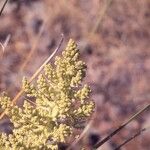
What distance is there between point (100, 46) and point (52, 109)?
7.95 ft

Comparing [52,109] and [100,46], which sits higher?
[100,46]

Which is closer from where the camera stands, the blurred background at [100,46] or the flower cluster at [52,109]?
the flower cluster at [52,109]

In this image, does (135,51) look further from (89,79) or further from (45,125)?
(45,125)

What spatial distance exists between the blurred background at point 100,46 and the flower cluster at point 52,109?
1.86 meters

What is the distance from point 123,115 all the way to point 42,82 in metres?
2.11

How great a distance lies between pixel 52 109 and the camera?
3.42ft

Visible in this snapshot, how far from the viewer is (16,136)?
102 cm

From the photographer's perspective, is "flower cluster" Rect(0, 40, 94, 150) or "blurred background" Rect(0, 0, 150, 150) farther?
"blurred background" Rect(0, 0, 150, 150)

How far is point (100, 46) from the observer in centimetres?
344

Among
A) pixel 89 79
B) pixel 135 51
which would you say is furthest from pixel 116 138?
pixel 135 51

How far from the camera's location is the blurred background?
3098mm

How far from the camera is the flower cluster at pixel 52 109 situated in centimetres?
101

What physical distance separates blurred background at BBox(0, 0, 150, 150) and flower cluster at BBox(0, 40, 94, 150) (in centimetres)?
186

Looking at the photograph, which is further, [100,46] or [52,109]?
[100,46]
